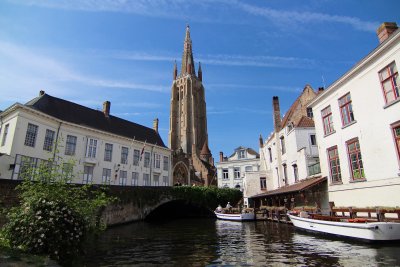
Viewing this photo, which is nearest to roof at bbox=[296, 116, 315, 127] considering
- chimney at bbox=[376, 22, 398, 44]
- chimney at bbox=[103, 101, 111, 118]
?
chimney at bbox=[376, 22, 398, 44]

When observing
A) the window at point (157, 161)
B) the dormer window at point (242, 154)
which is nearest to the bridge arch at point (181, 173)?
the window at point (157, 161)

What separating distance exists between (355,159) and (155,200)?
20.3 meters

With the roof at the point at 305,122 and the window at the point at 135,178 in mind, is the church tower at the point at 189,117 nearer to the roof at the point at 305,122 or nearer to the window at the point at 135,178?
the window at the point at 135,178

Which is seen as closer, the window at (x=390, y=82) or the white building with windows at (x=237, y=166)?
the window at (x=390, y=82)

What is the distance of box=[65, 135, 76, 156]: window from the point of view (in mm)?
26344

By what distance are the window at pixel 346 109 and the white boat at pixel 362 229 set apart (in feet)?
21.2

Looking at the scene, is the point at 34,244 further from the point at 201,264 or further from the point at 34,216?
the point at 201,264

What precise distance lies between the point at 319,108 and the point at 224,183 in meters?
30.6

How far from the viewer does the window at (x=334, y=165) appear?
56.7 feet

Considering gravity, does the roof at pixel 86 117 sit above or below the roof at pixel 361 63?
above

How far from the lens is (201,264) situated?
29.7 ft

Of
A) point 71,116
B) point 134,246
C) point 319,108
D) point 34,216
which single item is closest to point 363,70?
point 319,108

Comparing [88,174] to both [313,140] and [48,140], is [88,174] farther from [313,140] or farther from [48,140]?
[313,140]

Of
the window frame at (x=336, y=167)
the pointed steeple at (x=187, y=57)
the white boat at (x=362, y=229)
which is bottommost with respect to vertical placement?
the white boat at (x=362, y=229)
